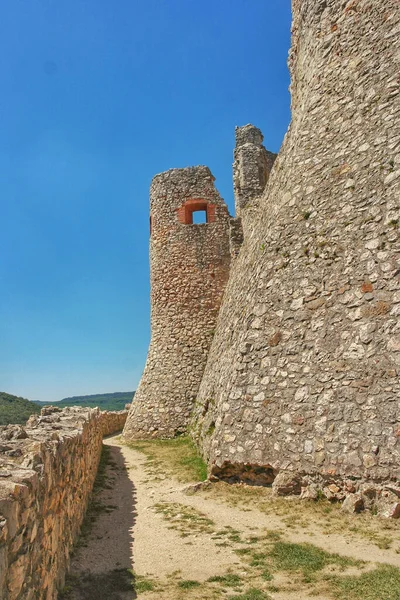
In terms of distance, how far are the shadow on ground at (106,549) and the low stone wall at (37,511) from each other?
198mm

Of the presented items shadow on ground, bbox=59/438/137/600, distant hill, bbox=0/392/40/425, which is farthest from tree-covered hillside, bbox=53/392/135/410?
shadow on ground, bbox=59/438/137/600

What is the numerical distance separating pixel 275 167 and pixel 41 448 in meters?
9.55

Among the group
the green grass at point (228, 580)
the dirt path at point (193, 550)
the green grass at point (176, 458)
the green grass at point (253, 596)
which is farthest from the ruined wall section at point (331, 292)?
the green grass at point (253, 596)

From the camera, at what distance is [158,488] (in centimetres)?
948

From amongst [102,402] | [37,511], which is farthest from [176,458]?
[102,402]

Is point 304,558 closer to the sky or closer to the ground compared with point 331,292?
closer to the ground

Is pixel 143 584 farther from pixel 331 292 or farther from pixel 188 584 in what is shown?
pixel 331 292

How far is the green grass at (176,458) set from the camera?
10.2 meters

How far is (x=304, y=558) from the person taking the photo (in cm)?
508

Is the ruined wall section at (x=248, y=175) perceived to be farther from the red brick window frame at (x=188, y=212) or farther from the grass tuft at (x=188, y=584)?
the grass tuft at (x=188, y=584)

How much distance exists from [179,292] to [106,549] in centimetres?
1224

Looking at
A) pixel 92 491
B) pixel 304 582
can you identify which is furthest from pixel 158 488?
pixel 304 582

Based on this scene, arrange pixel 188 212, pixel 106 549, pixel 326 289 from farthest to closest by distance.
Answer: pixel 188 212
pixel 326 289
pixel 106 549

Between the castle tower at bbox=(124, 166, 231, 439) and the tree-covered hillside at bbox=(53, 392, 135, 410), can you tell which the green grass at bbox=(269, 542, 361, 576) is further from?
the tree-covered hillside at bbox=(53, 392, 135, 410)
